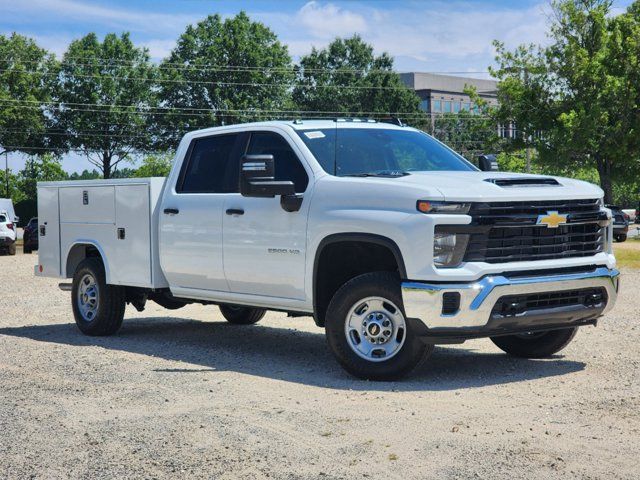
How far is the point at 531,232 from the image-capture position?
7883 millimetres

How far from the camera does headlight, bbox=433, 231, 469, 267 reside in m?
7.52

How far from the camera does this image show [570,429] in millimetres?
6125

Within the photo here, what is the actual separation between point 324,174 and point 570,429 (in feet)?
10.8

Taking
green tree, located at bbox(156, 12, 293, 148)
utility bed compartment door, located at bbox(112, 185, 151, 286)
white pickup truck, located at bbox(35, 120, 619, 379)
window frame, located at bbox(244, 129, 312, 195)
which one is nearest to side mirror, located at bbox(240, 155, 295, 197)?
white pickup truck, located at bbox(35, 120, 619, 379)

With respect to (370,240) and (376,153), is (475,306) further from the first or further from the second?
(376,153)

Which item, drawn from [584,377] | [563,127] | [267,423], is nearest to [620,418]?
[584,377]

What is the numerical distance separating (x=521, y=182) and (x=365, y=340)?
5.84 ft

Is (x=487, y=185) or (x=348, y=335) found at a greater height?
(x=487, y=185)

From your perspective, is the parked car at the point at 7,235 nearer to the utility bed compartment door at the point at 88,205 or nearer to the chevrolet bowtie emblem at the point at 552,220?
the utility bed compartment door at the point at 88,205

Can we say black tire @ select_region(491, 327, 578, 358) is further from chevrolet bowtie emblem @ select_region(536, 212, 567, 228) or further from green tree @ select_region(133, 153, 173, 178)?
green tree @ select_region(133, 153, 173, 178)

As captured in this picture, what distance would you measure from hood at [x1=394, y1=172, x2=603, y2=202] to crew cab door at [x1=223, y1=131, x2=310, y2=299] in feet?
3.60

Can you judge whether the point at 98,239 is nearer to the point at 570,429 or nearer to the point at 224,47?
the point at 570,429

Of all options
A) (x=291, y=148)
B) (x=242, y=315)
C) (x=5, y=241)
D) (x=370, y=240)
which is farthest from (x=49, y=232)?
(x=5, y=241)

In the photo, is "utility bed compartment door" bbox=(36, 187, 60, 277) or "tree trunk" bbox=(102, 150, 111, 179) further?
"tree trunk" bbox=(102, 150, 111, 179)
